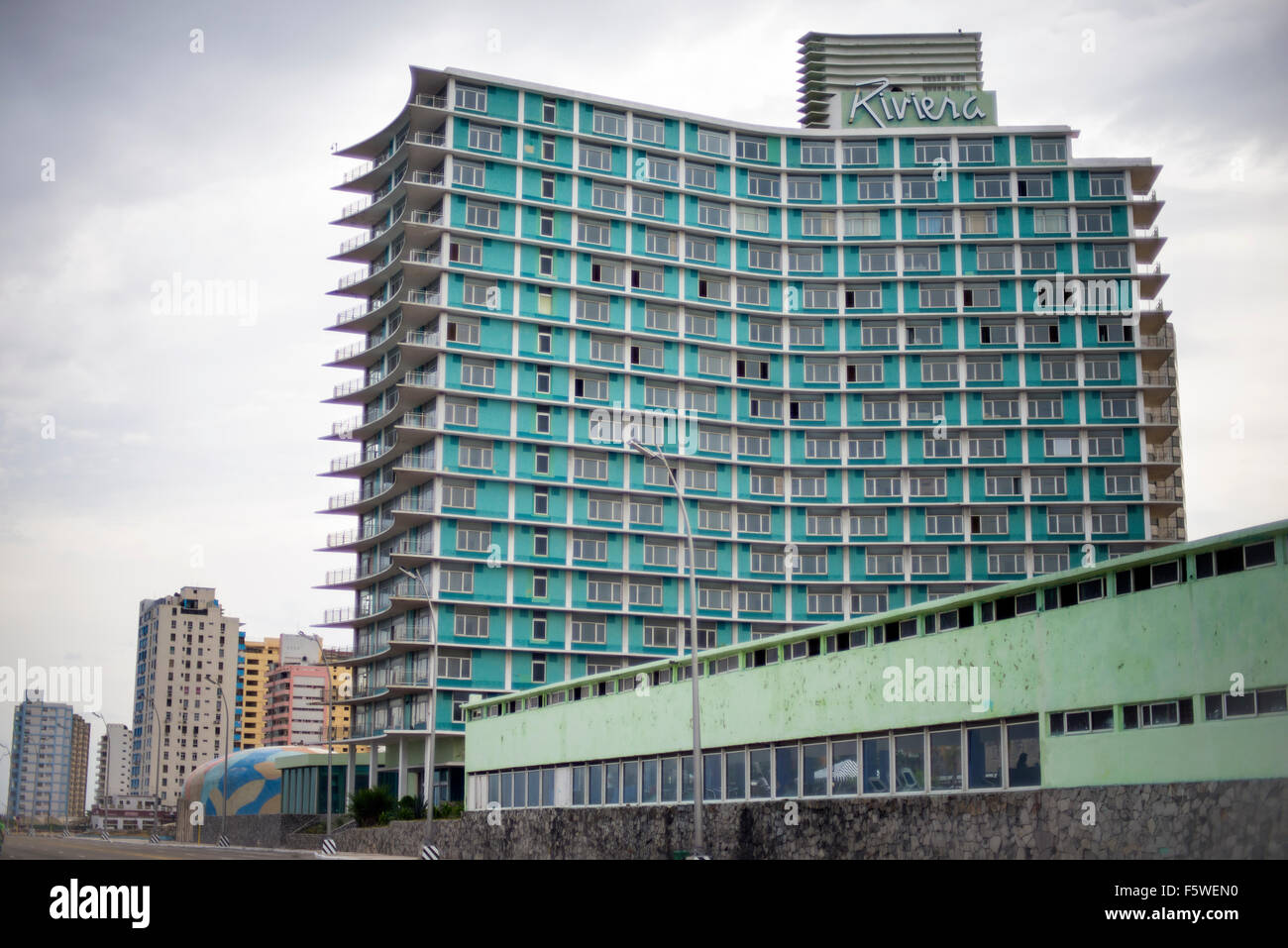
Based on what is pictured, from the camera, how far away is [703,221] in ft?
342

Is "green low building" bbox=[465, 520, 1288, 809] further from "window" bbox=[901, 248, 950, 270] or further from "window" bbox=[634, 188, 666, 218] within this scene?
"window" bbox=[901, 248, 950, 270]

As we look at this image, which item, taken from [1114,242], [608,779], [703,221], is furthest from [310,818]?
[1114,242]

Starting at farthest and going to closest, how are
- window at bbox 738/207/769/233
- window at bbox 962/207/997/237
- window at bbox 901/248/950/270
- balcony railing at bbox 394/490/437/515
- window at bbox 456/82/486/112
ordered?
window at bbox 738/207/769/233
window at bbox 962/207/997/237
window at bbox 901/248/950/270
window at bbox 456/82/486/112
balcony railing at bbox 394/490/437/515

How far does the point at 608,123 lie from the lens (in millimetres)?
101938

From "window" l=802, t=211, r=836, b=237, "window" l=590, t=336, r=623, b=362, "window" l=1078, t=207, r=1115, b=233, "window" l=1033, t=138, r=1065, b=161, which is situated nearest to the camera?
"window" l=590, t=336, r=623, b=362

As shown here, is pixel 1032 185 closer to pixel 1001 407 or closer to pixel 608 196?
pixel 1001 407

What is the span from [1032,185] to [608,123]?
1287 inches

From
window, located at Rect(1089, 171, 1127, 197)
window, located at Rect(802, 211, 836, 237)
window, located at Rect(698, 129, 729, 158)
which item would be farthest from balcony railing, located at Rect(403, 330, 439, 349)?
window, located at Rect(1089, 171, 1127, 197)

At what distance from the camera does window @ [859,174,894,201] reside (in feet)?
350

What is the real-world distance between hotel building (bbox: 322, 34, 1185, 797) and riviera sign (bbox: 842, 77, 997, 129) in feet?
0.76

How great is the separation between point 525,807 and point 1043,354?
59.3 m

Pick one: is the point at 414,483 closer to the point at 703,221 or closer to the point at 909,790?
the point at 703,221

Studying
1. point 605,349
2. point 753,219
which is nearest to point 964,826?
point 605,349

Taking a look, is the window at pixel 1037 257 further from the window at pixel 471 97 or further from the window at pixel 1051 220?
the window at pixel 471 97
